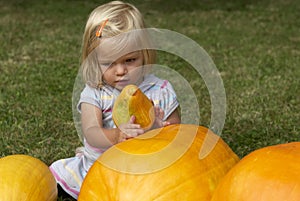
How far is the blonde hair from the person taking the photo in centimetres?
317

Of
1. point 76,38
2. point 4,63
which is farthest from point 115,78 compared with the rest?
point 76,38

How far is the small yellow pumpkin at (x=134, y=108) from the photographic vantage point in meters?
2.76

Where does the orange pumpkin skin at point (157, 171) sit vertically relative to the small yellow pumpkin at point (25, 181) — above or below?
above

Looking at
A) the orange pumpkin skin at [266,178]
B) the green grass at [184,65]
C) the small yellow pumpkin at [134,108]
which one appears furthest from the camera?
the green grass at [184,65]

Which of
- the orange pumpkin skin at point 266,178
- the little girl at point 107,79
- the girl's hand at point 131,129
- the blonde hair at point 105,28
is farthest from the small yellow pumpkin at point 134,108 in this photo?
the orange pumpkin skin at point 266,178

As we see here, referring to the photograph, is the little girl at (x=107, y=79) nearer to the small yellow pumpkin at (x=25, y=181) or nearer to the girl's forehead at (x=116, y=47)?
the girl's forehead at (x=116, y=47)

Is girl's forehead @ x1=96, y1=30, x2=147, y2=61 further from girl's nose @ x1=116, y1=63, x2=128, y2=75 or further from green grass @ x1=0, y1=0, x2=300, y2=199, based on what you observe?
green grass @ x1=0, y1=0, x2=300, y2=199

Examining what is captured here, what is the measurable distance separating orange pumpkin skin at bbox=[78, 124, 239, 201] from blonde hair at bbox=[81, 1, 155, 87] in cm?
73

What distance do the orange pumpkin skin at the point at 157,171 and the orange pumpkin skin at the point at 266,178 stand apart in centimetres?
15

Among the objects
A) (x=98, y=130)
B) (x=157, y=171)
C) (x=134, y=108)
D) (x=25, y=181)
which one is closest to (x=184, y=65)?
(x=98, y=130)

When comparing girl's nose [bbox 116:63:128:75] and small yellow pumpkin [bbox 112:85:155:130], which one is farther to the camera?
girl's nose [bbox 116:63:128:75]

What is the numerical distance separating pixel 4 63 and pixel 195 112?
106 inches

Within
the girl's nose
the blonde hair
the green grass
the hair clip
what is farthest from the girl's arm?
the green grass

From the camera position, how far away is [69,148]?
12.8 feet
